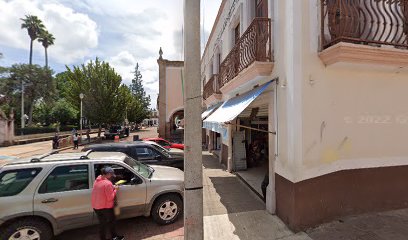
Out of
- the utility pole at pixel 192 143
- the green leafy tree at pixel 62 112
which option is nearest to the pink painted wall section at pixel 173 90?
the utility pole at pixel 192 143

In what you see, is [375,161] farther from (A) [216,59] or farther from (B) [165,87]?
(B) [165,87]

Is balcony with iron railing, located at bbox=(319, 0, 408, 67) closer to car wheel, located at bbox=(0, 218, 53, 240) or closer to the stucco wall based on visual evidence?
the stucco wall

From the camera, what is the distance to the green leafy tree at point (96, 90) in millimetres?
26719

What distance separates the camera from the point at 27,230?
418 cm

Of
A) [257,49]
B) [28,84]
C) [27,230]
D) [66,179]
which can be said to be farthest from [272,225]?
[28,84]

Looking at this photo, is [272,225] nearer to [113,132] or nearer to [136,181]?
[136,181]

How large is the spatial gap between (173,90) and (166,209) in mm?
19807

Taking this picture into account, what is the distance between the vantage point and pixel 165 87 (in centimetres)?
2394

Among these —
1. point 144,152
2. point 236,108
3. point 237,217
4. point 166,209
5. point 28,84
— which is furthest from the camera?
point 28,84

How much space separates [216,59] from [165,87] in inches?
456

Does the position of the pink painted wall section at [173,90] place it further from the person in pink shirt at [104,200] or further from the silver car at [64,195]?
the person in pink shirt at [104,200]

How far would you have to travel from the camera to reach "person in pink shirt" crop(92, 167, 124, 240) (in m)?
4.21

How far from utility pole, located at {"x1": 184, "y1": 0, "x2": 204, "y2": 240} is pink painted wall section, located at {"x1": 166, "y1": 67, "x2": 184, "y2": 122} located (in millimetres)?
21420

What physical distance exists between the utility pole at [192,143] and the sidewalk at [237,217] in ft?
7.50
